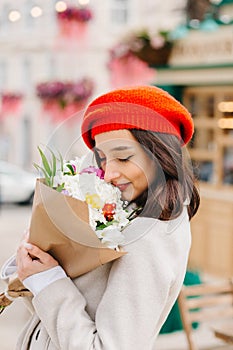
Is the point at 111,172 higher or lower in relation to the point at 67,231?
higher

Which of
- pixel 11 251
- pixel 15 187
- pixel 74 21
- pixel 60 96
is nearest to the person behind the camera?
pixel 11 251

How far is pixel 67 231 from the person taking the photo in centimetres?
208

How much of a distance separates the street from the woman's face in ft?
3.06

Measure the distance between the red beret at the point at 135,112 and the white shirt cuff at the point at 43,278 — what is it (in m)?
0.37

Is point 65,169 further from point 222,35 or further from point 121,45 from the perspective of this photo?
point 121,45

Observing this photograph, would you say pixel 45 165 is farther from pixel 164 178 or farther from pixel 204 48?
pixel 204 48

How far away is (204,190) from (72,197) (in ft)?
24.5

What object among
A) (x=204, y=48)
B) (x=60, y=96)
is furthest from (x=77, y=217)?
(x=60, y=96)

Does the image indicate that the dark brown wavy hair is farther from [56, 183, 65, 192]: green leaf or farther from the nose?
[56, 183, 65, 192]: green leaf

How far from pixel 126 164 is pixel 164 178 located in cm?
10

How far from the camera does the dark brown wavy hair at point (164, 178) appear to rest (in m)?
2.11

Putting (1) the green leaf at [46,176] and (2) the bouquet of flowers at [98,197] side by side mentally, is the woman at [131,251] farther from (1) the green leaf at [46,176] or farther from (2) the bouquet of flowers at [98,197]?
(1) the green leaf at [46,176]

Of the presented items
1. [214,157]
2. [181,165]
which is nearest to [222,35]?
[214,157]

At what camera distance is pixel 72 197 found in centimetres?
206
